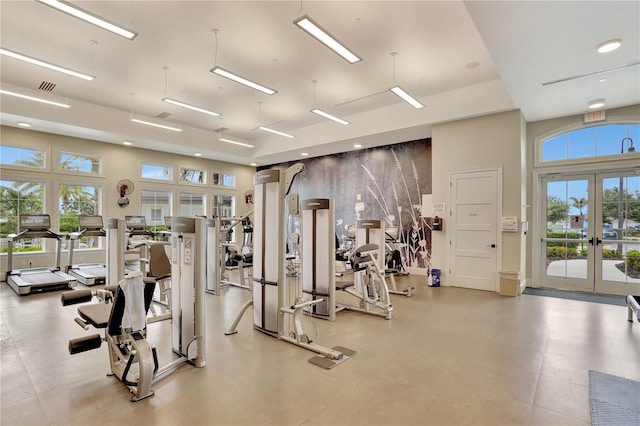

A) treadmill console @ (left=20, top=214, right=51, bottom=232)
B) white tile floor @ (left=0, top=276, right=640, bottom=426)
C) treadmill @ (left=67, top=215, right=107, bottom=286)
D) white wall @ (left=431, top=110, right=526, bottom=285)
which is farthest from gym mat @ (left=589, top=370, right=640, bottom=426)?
treadmill console @ (left=20, top=214, right=51, bottom=232)

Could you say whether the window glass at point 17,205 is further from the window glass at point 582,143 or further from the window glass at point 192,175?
the window glass at point 582,143

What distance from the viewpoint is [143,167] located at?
9203 mm

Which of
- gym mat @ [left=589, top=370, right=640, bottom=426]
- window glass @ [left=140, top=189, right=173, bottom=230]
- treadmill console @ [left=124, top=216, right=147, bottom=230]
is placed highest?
window glass @ [left=140, top=189, right=173, bottom=230]

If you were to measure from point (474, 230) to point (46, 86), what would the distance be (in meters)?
8.84

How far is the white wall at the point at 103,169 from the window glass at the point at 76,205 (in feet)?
0.55

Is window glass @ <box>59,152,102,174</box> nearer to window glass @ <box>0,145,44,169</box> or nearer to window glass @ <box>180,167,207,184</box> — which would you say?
window glass @ <box>0,145,44,169</box>

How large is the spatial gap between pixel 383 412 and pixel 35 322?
177 inches

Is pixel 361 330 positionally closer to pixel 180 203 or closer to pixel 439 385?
pixel 439 385

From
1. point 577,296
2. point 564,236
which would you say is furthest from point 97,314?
point 564,236

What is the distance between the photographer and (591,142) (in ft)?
19.3

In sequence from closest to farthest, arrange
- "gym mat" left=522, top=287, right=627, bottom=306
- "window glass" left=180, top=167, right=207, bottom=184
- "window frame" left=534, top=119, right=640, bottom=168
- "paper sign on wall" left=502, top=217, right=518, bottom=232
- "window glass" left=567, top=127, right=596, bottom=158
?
1. "gym mat" left=522, top=287, right=627, bottom=306
2. "window frame" left=534, top=119, right=640, bottom=168
3. "paper sign on wall" left=502, top=217, right=518, bottom=232
4. "window glass" left=567, top=127, right=596, bottom=158
5. "window glass" left=180, top=167, right=207, bottom=184

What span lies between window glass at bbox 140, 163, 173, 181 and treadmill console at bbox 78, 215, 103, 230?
2486mm

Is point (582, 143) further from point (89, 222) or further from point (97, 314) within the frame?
point (89, 222)

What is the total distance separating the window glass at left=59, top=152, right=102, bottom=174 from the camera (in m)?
7.82
